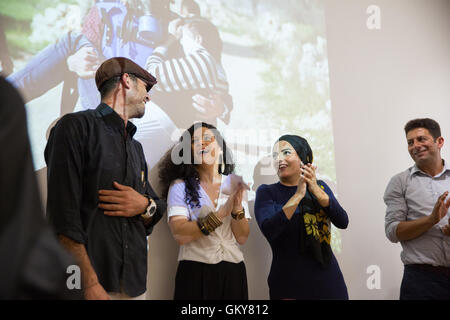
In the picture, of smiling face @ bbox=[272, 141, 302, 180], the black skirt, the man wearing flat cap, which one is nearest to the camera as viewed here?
the man wearing flat cap

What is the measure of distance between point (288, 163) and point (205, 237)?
0.68m

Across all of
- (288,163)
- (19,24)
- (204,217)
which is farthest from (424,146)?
(19,24)

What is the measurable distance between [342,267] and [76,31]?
2.30 meters

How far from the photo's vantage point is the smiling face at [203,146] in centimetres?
237

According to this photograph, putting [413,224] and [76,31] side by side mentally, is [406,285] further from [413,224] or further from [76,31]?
[76,31]

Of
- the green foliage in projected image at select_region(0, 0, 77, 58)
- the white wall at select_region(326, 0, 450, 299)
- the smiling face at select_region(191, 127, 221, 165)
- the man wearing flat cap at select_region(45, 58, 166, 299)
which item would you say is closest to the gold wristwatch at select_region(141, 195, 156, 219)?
the man wearing flat cap at select_region(45, 58, 166, 299)

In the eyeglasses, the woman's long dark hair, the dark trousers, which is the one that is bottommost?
the dark trousers

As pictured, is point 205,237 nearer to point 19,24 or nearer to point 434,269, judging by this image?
point 434,269

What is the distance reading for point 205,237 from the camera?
2197 mm

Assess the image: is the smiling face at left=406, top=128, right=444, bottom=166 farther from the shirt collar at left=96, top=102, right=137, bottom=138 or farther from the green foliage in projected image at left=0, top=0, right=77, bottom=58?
the green foliage in projected image at left=0, top=0, right=77, bottom=58

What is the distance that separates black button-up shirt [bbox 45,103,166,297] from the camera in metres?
1.53

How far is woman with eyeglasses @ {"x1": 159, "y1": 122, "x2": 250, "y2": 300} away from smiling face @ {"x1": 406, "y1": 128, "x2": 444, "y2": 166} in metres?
1.21

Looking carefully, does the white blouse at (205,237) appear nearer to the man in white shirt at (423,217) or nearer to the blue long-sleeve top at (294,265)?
the blue long-sleeve top at (294,265)
